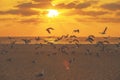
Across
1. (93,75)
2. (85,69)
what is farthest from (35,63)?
(93,75)

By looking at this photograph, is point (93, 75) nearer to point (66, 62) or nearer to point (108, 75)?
point (108, 75)

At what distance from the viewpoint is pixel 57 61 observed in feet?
135

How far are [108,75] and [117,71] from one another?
183 centimetres

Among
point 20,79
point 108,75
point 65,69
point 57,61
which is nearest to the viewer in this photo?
point 20,79

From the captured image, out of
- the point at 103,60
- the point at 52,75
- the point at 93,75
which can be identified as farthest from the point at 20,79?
the point at 103,60

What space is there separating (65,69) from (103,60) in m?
7.83

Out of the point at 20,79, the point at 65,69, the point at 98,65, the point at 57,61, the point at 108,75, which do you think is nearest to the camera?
the point at 20,79

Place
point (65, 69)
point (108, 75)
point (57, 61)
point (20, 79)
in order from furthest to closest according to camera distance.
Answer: point (57, 61) < point (65, 69) < point (108, 75) < point (20, 79)

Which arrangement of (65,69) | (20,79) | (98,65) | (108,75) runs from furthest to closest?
(98,65), (65,69), (108,75), (20,79)

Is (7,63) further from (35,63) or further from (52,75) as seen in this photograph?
(52,75)

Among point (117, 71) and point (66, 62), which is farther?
point (66, 62)

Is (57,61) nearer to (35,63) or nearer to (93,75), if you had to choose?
(35,63)

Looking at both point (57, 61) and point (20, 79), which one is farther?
point (57, 61)

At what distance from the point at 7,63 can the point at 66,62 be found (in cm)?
531
